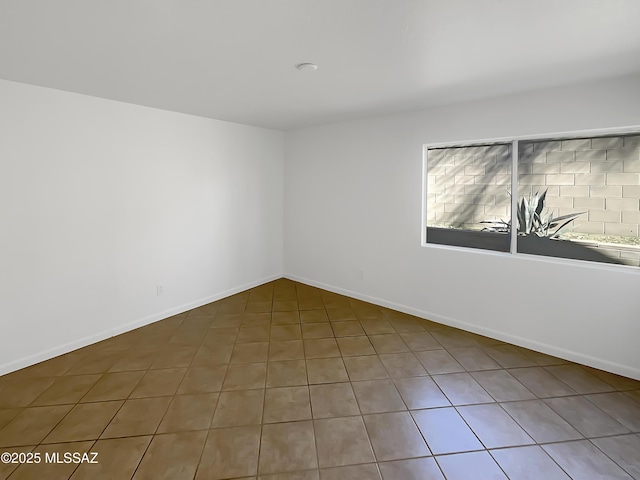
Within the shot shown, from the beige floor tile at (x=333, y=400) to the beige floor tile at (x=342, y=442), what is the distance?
0.06 metres

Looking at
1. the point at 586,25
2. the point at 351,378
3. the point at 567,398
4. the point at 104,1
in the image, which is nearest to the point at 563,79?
the point at 586,25

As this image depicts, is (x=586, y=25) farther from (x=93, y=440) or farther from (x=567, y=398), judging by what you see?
(x=93, y=440)

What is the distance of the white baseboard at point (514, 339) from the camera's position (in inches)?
104

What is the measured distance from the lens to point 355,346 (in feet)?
10.3

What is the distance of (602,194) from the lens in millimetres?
2867

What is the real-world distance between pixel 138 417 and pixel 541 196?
12.5 feet

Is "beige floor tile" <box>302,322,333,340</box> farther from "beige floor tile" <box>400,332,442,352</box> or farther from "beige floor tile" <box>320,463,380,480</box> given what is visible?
→ "beige floor tile" <box>320,463,380,480</box>

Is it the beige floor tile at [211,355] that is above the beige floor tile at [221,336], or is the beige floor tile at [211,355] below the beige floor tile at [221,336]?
below

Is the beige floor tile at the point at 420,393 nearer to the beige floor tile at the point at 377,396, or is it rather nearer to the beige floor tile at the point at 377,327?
the beige floor tile at the point at 377,396

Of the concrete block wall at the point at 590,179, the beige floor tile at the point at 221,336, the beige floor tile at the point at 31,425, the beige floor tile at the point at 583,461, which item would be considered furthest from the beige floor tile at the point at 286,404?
the concrete block wall at the point at 590,179

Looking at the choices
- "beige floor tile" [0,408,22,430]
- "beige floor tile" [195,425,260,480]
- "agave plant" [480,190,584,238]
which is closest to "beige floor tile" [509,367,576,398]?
"agave plant" [480,190,584,238]

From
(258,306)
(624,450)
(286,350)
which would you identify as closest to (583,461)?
(624,450)

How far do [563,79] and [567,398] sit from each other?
95.5 inches

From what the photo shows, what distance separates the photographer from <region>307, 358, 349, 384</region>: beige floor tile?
8.45 feet
